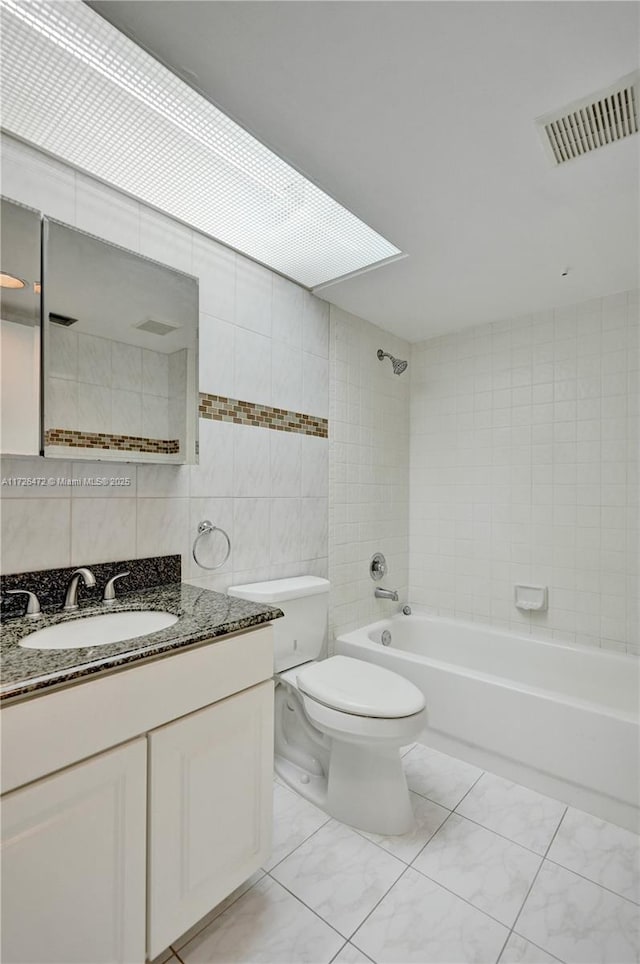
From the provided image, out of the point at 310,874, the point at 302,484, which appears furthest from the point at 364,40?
the point at 310,874

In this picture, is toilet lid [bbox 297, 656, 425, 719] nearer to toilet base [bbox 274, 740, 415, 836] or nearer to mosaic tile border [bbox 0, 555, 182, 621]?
toilet base [bbox 274, 740, 415, 836]

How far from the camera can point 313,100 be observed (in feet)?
4.06

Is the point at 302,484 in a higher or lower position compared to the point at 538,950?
higher

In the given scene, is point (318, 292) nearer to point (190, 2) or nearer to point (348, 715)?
point (190, 2)

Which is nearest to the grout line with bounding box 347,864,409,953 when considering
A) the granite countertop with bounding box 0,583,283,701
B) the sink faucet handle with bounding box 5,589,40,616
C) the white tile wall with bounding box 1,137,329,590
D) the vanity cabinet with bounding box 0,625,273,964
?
the vanity cabinet with bounding box 0,625,273,964

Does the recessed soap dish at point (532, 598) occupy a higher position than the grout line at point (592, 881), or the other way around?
the recessed soap dish at point (532, 598)

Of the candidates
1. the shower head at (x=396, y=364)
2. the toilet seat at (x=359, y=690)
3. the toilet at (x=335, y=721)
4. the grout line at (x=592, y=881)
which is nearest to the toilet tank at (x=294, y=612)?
the toilet at (x=335, y=721)

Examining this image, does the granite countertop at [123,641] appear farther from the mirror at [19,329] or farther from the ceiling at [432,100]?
the ceiling at [432,100]

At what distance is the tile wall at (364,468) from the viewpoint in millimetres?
2508

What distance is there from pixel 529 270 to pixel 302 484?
1458 mm

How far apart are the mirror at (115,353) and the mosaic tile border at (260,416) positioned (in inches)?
6.1

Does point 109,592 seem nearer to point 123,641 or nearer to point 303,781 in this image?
point 123,641

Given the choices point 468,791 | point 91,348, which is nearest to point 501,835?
point 468,791

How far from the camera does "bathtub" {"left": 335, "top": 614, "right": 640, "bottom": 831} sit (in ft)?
5.61
